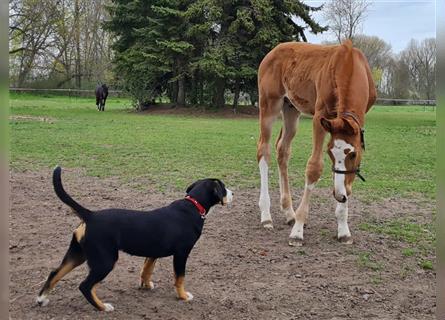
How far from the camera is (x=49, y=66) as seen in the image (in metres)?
46.2

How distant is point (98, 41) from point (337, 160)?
51.4 m

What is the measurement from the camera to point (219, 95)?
3094cm

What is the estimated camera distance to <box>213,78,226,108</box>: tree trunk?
99.3 ft

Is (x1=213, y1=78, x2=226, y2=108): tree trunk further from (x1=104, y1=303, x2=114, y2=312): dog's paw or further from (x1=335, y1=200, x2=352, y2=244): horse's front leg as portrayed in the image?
(x1=104, y1=303, x2=114, y2=312): dog's paw

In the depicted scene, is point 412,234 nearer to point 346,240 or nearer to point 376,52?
point 346,240

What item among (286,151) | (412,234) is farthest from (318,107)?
(412,234)

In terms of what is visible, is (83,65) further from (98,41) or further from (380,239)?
(380,239)

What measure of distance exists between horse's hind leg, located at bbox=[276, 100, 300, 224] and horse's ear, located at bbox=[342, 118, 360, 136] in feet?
5.79

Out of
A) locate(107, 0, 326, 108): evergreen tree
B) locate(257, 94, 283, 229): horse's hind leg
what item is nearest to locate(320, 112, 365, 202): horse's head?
locate(257, 94, 283, 229): horse's hind leg

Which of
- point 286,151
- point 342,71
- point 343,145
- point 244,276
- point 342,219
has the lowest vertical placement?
point 244,276

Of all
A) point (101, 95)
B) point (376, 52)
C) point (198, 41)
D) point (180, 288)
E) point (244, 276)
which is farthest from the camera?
point (376, 52)

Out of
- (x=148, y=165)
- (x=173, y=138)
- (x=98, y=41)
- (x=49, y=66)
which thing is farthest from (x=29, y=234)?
(x=98, y=41)

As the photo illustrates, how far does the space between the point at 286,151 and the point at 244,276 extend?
2598mm

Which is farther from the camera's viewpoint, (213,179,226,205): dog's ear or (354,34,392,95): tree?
(354,34,392,95): tree
